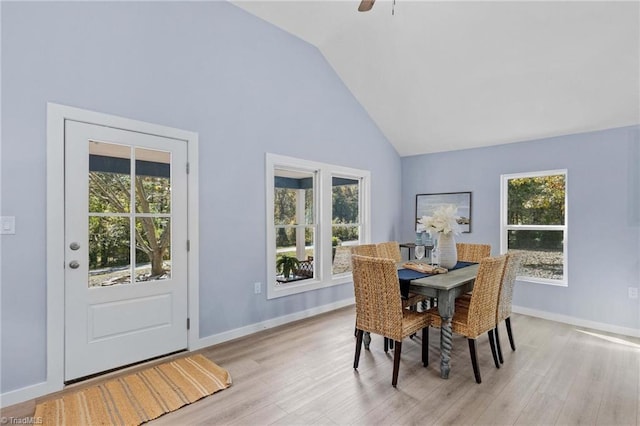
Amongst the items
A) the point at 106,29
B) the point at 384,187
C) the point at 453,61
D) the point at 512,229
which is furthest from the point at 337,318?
the point at 106,29

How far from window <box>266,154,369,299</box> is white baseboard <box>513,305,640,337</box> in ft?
7.73

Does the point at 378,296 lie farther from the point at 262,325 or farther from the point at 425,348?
the point at 262,325

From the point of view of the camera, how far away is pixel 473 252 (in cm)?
374

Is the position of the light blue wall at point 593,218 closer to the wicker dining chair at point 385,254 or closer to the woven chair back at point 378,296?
the wicker dining chair at point 385,254

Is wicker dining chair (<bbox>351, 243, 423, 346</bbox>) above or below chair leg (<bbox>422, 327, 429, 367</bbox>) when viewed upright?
above

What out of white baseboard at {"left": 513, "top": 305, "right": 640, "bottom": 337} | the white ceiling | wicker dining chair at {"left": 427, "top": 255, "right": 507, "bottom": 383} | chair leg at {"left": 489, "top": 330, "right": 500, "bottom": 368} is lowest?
white baseboard at {"left": 513, "top": 305, "right": 640, "bottom": 337}

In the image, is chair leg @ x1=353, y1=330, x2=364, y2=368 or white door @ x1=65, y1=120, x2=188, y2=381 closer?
white door @ x1=65, y1=120, x2=188, y2=381

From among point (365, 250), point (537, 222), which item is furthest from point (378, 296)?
point (537, 222)

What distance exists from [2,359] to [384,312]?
268cm

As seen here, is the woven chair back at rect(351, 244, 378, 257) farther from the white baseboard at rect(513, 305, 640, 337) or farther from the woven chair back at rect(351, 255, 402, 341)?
the white baseboard at rect(513, 305, 640, 337)

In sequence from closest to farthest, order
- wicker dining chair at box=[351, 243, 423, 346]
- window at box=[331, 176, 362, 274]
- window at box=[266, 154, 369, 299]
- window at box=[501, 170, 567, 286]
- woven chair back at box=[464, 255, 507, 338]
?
woven chair back at box=[464, 255, 507, 338]
wicker dining chair at box=[351, 243, 423, 346]
window at box=[266, 154, 369, 299]
window at box=[501, 170, 567, 286]
window at box=[331, 176, 362, 274]

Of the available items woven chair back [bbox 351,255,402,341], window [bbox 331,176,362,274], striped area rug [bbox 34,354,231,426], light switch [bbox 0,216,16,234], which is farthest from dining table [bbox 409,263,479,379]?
light switch [bbox 0,216,16,234]

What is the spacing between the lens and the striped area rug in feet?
A: 6.69

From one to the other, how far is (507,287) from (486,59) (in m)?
2.40
